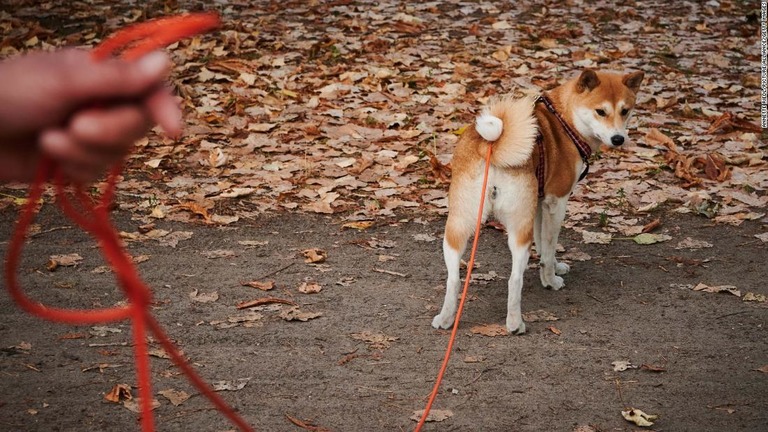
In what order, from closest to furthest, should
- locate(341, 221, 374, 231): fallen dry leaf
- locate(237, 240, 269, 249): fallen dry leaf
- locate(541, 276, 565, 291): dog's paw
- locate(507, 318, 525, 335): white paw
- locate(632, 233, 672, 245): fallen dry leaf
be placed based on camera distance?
1. locate(507, 318, 525, 335): white paw
2. locate(541, 276, 565, 291): dog's paw
3. locate(237, 240, 269, 249): fallen dry leaf
4. locate(632, 233, 672, 245): fallen dry leaf
5. locate(341, 221, 374, 231): fallen dry leaf

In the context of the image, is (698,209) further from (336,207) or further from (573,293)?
(336,207)

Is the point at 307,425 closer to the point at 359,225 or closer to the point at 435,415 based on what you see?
the point at 435,415

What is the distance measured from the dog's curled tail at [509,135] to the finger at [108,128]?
3.71m

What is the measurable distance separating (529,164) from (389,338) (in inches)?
50.2

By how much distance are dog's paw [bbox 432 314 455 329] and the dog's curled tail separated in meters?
0.97

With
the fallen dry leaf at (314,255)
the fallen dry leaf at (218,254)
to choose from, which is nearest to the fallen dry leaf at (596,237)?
the fallen dry leaf at (314,255)

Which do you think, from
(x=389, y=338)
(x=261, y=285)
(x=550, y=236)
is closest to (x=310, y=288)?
(x=261, y=285)

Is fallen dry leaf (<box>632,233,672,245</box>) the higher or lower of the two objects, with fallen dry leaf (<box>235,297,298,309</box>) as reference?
lower

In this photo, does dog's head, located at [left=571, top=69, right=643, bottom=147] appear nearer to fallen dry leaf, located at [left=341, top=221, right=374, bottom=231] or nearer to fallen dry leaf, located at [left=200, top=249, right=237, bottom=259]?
fallen dry leaf, located at [left=341, top=221, right=374, bottom=231]

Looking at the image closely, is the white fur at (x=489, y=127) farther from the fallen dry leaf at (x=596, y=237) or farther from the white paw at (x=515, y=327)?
the fallen dry leaf at (x=596, y=237)

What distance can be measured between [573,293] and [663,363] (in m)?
1.09

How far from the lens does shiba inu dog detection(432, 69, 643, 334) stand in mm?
4539

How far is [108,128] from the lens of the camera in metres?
0.80

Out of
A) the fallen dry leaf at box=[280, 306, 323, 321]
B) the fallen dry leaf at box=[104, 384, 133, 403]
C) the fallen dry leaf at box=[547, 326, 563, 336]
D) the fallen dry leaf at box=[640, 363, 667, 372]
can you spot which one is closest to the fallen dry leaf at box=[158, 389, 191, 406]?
the fallen dry leaf at box=[104, 384, 133, 403]
